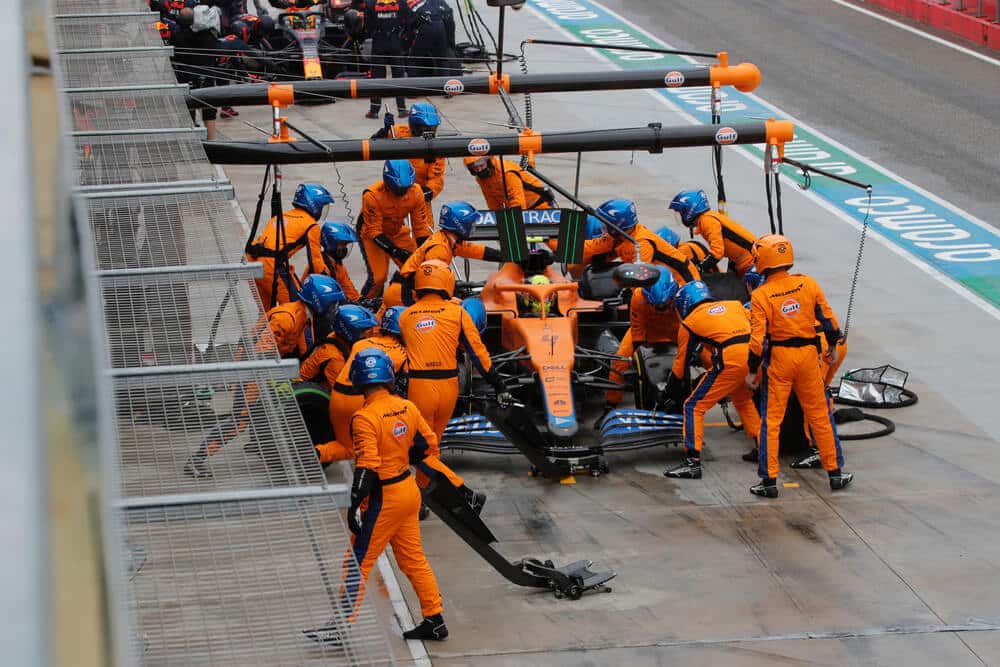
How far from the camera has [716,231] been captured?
12.5 m

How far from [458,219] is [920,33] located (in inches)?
729

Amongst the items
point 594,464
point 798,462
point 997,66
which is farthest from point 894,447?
point 997,66

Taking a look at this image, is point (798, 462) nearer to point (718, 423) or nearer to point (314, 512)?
point (718, 423)

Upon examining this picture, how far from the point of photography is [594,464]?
1038 centimetres

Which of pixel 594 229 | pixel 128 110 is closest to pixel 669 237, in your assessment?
pixel 594 229

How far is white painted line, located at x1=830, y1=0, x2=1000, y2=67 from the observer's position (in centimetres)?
2546

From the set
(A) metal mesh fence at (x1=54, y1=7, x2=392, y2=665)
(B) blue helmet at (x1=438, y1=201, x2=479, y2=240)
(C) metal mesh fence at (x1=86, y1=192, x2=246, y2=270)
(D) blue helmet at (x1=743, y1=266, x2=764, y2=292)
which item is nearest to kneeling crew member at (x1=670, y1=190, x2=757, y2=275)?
(D) blue helmet at (x1=743, y1=266, x2=764, y2=292)

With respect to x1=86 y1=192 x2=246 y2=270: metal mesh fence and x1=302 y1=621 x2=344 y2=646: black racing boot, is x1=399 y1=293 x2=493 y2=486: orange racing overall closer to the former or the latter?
x1=86 y1=192 x2=246 y2=270: metal mesh fence

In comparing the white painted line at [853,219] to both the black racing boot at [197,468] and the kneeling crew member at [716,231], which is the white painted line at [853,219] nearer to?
the kneeling crew member at [716,231]

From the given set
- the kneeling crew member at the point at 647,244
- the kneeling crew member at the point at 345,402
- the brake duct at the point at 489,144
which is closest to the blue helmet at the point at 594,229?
the kneeling crew member at the point at 647,244

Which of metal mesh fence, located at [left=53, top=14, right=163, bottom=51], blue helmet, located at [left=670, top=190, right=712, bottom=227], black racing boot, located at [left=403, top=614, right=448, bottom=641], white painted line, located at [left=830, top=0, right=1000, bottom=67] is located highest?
metal mesh fence, located at [left=53, top=14, right=163, bottom=51]

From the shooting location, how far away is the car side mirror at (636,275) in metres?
10.4

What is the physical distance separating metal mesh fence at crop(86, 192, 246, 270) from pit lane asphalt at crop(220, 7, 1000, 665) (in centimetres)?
300

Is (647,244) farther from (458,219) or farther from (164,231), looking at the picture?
(164,231)
